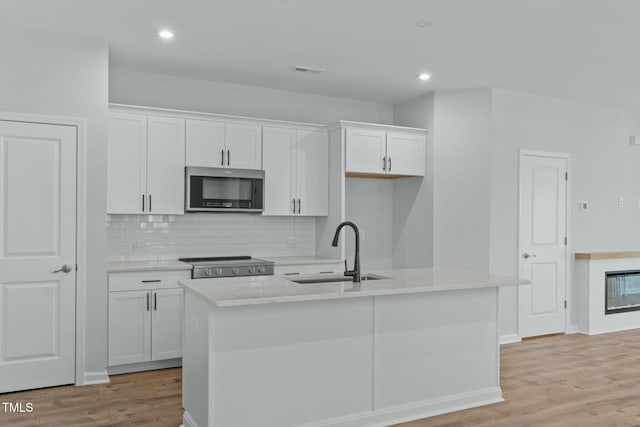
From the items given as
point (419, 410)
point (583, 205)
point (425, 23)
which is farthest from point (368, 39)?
point (583, 205)

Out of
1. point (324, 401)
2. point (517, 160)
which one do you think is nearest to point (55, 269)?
point (324, 401)

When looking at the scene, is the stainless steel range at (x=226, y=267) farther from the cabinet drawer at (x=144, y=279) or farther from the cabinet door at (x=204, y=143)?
the cabinet door at (x=204, y=143)

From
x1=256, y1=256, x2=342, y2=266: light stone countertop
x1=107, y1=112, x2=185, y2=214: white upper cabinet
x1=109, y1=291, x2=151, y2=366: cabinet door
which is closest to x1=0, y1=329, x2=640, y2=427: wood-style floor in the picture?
x1=109, y1=291, x2=151, y2=366: cabinet door

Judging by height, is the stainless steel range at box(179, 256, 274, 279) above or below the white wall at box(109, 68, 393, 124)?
below

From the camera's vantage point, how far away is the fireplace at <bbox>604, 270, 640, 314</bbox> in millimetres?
6320

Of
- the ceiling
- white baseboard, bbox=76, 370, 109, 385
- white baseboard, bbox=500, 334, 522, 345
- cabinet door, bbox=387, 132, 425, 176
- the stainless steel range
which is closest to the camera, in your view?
the ceiling

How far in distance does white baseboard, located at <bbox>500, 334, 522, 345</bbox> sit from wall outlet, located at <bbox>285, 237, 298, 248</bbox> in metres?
2.46

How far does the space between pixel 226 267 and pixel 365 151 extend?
6.52 feet

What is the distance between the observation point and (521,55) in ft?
14.7

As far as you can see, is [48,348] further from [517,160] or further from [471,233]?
[517,160]

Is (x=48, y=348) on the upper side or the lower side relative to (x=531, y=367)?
upper

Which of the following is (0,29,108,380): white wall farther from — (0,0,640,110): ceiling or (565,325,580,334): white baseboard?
(565,325,580,334): white baseboard

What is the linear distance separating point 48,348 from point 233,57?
9.36 ft

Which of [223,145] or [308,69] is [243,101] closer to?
[223,145]
